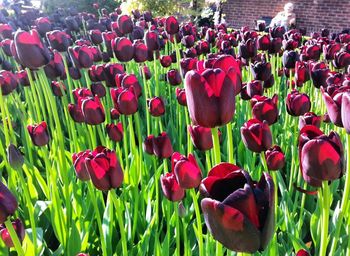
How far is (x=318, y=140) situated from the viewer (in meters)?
Answer: 0.89

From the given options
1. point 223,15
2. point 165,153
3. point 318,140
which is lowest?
point 223,15

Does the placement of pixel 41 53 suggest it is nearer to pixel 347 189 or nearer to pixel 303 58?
pixel 347 189

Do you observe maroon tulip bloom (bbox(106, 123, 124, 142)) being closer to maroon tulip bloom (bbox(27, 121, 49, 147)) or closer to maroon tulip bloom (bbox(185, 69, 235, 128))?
maroon tulip bloom (bbox(27, 121, 49, 147))

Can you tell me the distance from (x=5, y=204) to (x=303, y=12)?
12.3 meters

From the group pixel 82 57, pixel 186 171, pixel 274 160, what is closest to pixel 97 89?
pixel 82 57

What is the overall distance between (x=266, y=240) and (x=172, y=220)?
101 cm

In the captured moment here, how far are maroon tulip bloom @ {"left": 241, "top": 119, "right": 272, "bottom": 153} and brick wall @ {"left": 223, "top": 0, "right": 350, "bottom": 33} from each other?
444 inches

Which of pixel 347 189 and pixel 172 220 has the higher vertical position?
pixel 347 189

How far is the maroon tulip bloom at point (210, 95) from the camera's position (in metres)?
0.86

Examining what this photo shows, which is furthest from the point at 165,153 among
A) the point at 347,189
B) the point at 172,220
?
the point at 347,189

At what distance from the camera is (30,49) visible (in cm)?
154

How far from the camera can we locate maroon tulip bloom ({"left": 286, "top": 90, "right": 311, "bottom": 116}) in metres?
1.57

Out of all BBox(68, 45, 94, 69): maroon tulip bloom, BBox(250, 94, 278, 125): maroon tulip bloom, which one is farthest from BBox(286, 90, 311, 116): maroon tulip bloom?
BBox(68, 45, 94, 69): maroon tulip bloom

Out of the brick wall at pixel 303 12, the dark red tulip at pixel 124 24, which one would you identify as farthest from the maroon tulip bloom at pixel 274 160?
the brick wall at pixel 303 12
